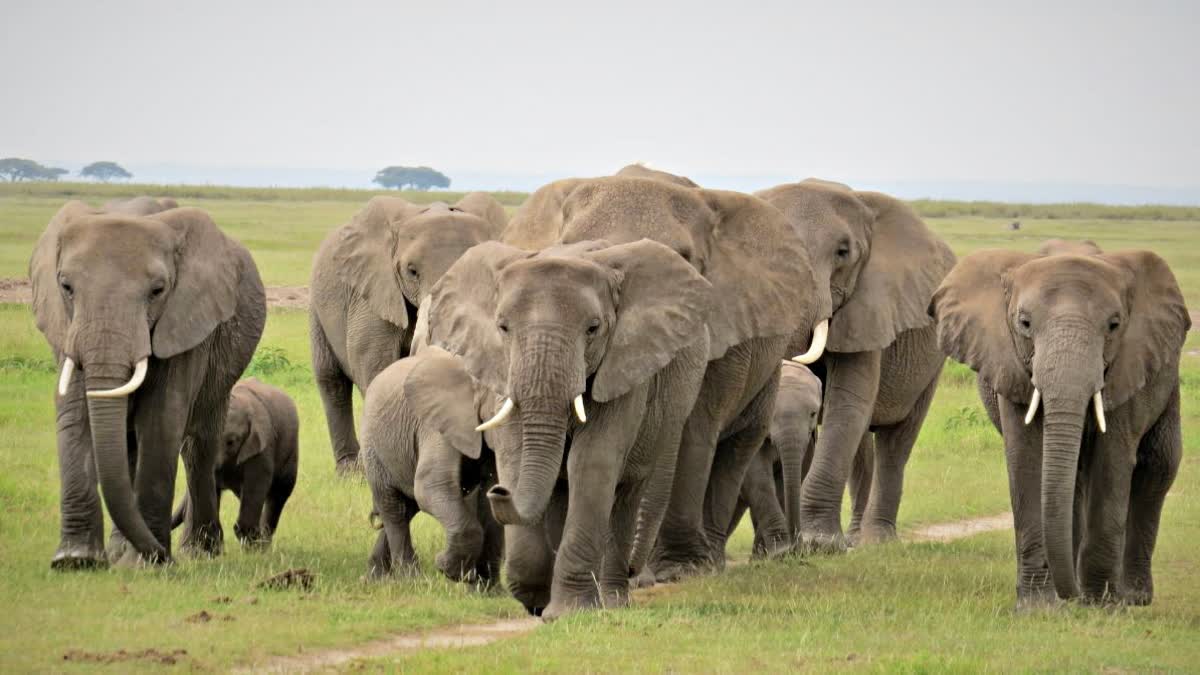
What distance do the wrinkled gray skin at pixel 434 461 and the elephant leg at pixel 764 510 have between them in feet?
8.42

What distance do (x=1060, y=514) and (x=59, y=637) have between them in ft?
15.7

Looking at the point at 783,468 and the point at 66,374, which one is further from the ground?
the point at 66,374

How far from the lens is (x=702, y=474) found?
35.2 feet

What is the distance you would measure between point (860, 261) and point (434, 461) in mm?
4854

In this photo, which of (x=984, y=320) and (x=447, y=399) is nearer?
(x=447, y=399)

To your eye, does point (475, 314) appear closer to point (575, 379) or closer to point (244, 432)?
point (575, 379)

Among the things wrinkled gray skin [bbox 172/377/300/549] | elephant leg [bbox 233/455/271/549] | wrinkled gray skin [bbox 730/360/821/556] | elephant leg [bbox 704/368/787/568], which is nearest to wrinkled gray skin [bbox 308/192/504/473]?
wrinkled gray skin [bbox 172/377/300/549]

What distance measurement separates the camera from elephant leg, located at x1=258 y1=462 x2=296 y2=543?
531 inches

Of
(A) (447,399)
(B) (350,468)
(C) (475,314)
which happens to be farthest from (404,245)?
(C) (475,314)

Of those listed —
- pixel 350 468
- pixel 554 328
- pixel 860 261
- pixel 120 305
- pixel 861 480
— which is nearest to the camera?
pixel 554 328

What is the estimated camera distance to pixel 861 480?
15.4 meters

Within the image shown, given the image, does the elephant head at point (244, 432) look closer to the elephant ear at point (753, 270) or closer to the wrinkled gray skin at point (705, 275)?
the wrinkled gray skin at point (705, 275)

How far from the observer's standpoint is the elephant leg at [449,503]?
32.3 ft

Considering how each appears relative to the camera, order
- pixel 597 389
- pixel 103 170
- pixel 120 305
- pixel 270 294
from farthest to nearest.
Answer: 1. pixel 103 170
2. pixel 270 294
3. pixel 120 305
4. pixel 597 389
